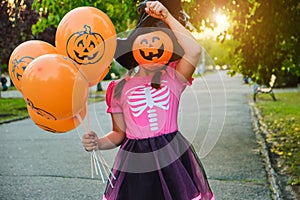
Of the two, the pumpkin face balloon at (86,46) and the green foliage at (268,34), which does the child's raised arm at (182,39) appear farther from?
the green foliage at (268,34)

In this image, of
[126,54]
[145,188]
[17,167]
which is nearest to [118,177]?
[145,188]

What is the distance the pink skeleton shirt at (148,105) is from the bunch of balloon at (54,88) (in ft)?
0.81

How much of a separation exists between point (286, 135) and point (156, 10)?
286 inches

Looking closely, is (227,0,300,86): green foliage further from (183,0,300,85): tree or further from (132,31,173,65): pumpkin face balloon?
(132,31,173,65): pumpkin face balloon

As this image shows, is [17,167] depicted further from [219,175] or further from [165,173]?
[165,173]

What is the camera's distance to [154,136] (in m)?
2.42

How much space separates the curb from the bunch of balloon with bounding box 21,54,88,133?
10.3 ft

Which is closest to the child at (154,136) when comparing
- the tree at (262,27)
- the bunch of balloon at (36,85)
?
the bunch of balloon at (36,85)

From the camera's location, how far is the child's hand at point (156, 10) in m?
2.26

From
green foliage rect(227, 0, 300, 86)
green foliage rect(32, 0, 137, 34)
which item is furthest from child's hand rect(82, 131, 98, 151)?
green foliage rect(227, 0, 300, 86)

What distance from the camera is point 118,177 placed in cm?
244

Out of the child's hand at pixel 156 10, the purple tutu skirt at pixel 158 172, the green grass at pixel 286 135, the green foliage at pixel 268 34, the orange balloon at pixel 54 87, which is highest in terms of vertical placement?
the child's hand at pixel 156 10

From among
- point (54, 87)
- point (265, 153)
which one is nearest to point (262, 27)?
point (265, 153)

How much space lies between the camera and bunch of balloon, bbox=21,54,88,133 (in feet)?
7.15
